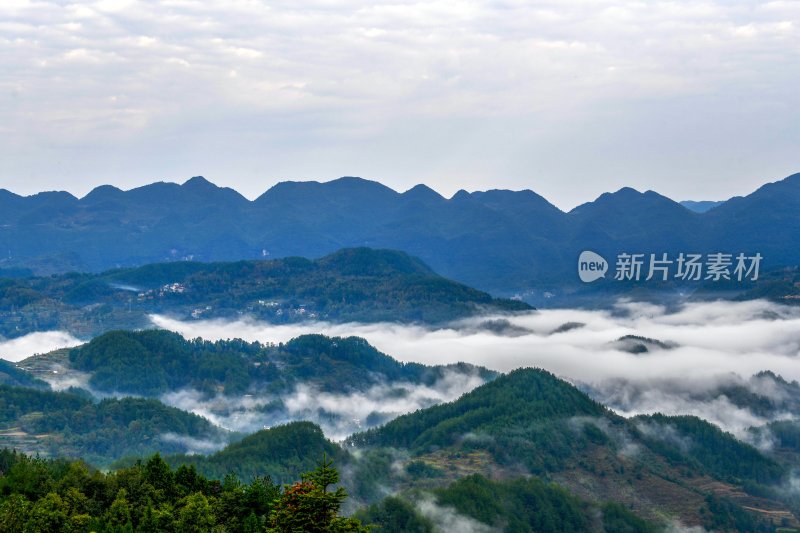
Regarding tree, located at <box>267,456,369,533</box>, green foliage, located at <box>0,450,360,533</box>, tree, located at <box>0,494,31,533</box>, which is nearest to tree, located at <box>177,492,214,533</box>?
green foliage, located at <box>0,450,360,533</box>

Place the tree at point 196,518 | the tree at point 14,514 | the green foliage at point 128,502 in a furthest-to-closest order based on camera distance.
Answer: the green foliage at point 128,502 < the tree at point 196,518 < the tree at point 14,514

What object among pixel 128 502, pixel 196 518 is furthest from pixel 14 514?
pixel 196 518

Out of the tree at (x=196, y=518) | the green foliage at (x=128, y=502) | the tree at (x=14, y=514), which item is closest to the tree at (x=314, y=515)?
the green foliage at (x=128, y=502)

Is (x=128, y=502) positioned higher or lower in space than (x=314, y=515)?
lower

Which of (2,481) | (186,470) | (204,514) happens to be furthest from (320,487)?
(2,481)

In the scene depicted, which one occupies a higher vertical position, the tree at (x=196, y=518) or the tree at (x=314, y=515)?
the tree at (x=314, y=515)

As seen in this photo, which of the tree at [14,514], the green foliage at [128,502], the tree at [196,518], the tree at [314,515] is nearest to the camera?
the tree at [314,515]

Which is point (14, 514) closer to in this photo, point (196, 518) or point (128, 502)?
point (128, 502)

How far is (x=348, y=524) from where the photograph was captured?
9481cm

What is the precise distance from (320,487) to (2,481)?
3497 inches

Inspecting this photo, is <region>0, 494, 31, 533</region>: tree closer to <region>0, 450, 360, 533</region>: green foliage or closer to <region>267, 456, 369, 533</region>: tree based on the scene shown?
<region>0, 450, 360, 533</region>: green foliage

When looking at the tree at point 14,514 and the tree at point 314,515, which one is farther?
the tree at point 14,514

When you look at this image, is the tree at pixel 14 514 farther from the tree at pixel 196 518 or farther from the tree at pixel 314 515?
the tree at pixel 314 515

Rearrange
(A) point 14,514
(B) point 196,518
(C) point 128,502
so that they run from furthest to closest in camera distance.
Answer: (C) point 128,502, (B) point 196,518, (A) point 14,514
